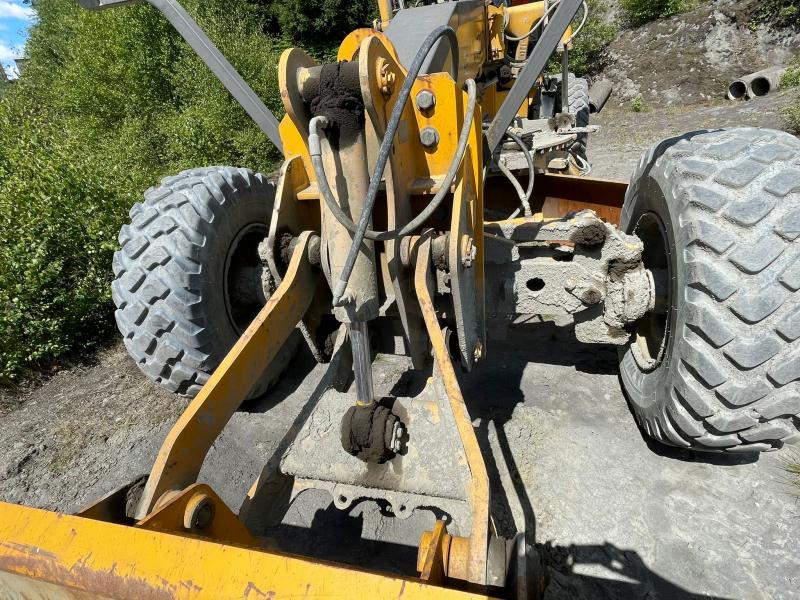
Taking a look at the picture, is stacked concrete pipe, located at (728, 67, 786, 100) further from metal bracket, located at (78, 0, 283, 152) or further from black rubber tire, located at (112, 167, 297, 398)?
black rubber tire, located at (112, 167, 297, 398)

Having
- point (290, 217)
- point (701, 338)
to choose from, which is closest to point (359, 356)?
point (290, 217)

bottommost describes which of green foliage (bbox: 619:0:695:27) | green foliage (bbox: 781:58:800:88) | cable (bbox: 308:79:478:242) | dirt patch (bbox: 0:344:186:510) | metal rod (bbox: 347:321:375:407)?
dirt patch (bbox: 0:344:186:510)

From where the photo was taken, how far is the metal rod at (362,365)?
1.91 meters

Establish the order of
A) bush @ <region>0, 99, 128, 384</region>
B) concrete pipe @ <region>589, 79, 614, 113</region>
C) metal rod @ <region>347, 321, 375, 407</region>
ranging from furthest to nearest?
concrete pipe @ <region>589, 79, 614, 113</region>, bush @ <region>0, 99, 128, 384</region>, metal rod @ <region>347, 321, 375, 407</region>

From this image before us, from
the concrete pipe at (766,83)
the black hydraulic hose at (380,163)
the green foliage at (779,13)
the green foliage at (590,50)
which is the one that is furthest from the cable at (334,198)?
the green foliage at (779,13)

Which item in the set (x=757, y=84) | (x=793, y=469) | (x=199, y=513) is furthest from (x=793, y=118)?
(x=199, y=513)

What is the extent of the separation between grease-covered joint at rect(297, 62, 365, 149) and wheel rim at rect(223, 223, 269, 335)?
1221 millimetres

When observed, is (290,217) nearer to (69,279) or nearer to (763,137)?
(763,137)

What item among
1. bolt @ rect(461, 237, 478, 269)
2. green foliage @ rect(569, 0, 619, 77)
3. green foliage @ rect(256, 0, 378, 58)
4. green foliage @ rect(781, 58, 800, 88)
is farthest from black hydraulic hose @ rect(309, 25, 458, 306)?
green foliage @ rect(256, 0, 378, 58)

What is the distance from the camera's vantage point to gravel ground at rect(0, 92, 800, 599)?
6.57ft

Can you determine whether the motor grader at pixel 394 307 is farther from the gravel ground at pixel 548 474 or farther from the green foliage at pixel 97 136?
the green foliage at pixel 97 136

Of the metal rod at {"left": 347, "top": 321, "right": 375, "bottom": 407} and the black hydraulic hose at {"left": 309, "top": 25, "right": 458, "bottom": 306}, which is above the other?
the black hydraulic hose at {"left": 309, "top": 25, "right": 458, "bottom": 306}

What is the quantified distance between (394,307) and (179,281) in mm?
1203

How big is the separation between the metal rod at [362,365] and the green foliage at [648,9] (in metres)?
19.2
